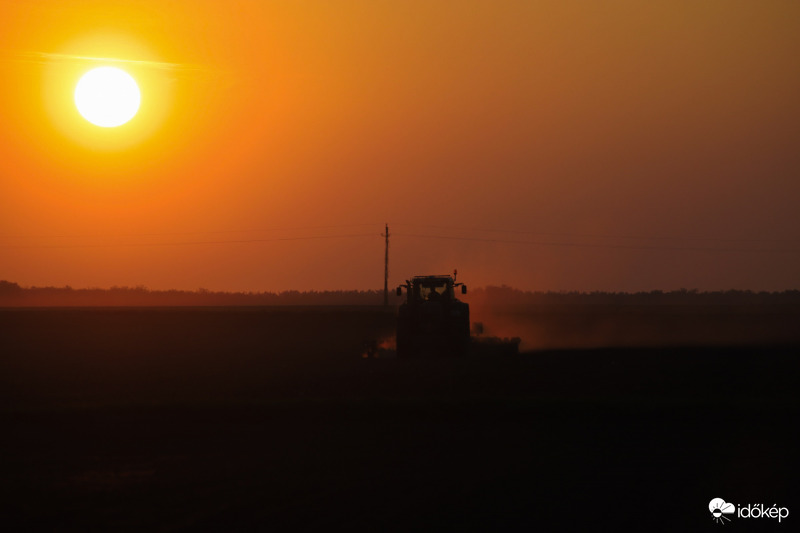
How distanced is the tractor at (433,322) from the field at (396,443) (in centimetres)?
81

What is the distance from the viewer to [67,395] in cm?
2039

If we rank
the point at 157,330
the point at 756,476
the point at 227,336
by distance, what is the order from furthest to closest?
1. the point at 157,330
2. the point at 227,336
3. the point at 756,476

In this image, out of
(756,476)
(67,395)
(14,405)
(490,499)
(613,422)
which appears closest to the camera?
(490,499)

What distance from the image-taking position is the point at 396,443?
46.0 ft

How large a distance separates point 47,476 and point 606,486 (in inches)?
283

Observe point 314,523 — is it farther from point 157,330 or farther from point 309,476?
point 157,330

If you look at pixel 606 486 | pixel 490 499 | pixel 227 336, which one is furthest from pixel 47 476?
pixel 227 336

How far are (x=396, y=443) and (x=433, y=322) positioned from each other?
15.8 m

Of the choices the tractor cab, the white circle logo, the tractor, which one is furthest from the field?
the tractor cab

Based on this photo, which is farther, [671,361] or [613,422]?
[671,361]
